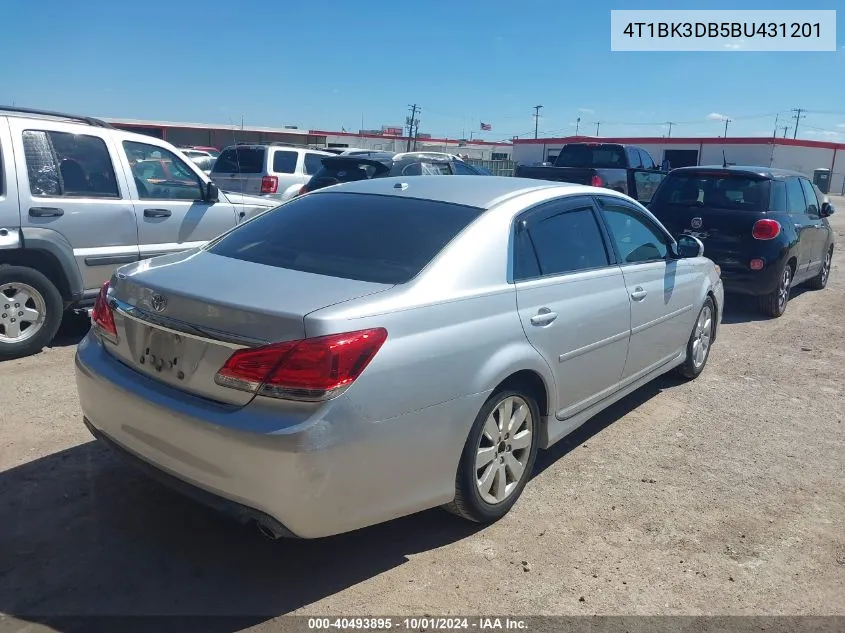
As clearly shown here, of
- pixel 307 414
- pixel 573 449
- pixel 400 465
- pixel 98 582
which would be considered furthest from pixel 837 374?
pixel 98 582

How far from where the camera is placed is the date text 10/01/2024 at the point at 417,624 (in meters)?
2.78

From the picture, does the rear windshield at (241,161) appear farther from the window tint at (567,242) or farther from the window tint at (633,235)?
the window tint at (567,242)

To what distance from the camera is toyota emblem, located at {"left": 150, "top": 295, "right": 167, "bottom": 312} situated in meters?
3.01

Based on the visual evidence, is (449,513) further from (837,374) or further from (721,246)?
(721,246)

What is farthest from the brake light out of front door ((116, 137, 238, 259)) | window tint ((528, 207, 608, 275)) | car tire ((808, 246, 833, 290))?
car tire ((808, 246, 833, 290))

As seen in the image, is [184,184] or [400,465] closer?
[400,465]

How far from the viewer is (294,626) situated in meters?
2.76

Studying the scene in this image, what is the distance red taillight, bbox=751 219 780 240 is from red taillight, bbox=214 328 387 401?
22.7ft

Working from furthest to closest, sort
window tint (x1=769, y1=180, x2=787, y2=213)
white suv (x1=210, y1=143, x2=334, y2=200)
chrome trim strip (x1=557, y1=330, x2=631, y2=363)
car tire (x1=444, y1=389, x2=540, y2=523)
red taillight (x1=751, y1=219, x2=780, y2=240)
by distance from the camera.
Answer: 1. white suv (x1=210, y1=143, x2=334, y2=200)
2. window tint (x1=769, y1=180, x2=787, y2=213)
3. red taillight (x1=751, y1=219, x2=780, y2=240)
4. chrome trim strip (x1=557, y1=330, x2=631, y2=363)
5. car tire (x1=444, y1=389, x2=540, y2=523)

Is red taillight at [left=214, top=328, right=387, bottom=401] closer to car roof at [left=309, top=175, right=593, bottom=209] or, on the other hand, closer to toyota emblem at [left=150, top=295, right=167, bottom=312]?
toyota emblem at [left=150, top=295, right=167, bottom=312]

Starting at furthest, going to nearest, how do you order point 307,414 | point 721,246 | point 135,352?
1. point 721,246
2. point 135,352
3. point 307,414

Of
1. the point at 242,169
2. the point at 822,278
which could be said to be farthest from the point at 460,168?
the point at 822,278

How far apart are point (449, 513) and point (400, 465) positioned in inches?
33.1

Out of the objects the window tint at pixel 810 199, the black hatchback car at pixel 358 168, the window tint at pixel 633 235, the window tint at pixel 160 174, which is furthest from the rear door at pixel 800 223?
the window tint at pixel 160 174
